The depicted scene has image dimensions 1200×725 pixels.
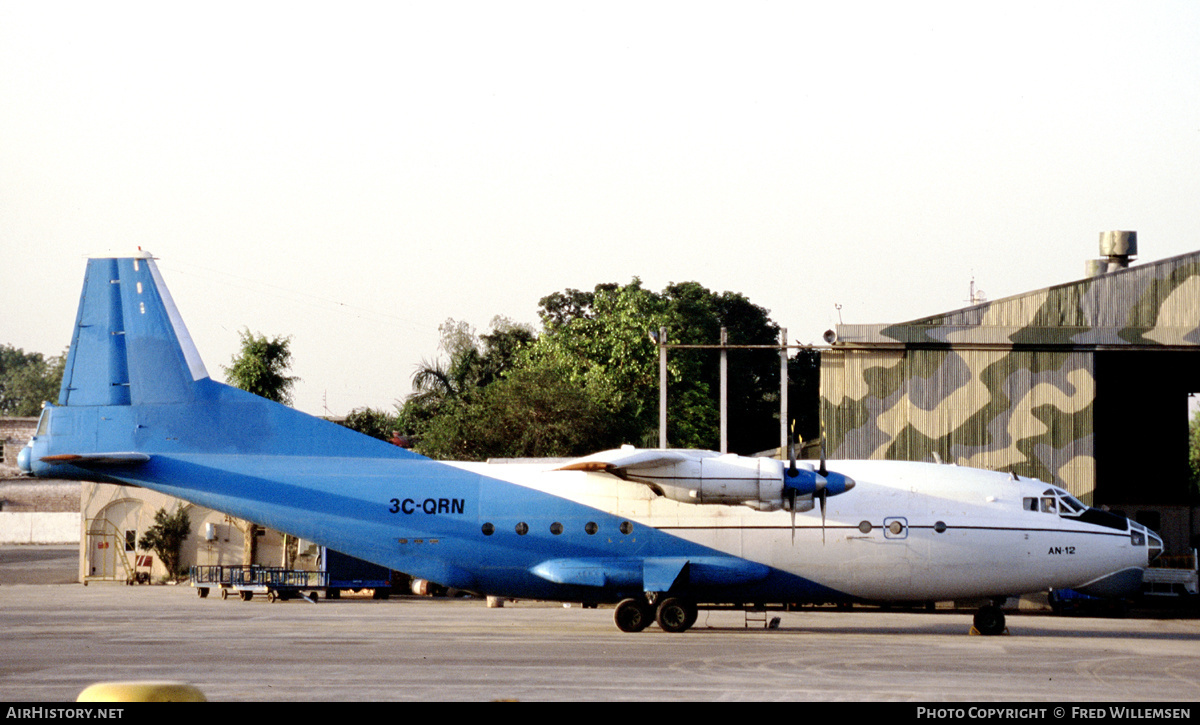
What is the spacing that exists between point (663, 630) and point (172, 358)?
496 inches

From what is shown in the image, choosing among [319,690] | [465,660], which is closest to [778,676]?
[465,660]

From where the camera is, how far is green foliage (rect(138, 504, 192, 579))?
4581cm

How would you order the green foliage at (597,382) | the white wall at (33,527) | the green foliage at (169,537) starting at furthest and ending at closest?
the white wall at (33,527)
the green foliage at (597,382)
the green foliage at (169,537)

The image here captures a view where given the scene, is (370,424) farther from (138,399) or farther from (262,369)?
(138,399)

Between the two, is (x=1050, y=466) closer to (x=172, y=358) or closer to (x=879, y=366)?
(x=879, y=366)

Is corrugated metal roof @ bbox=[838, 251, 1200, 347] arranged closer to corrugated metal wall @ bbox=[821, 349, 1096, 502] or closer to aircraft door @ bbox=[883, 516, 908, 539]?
corrugated metal wall @ bbox=[821, 349, 1096, 502]

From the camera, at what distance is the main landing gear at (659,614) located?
25.9 metres


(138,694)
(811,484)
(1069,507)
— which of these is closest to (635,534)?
(811,484)

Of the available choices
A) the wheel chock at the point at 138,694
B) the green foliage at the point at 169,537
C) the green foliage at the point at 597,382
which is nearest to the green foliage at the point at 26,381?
the green foliage at the point at 597,382

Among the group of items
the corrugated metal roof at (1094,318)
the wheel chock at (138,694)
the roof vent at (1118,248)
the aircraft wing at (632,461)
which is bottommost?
the wheel chock at (138,694)

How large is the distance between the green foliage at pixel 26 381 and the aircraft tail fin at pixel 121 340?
122 metres

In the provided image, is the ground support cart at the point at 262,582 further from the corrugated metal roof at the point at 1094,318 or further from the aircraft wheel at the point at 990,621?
the aircraft wheel at the point at 990,621

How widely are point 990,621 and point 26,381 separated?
150887mm

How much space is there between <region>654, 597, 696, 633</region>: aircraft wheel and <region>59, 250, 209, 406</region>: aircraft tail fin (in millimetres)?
11558
